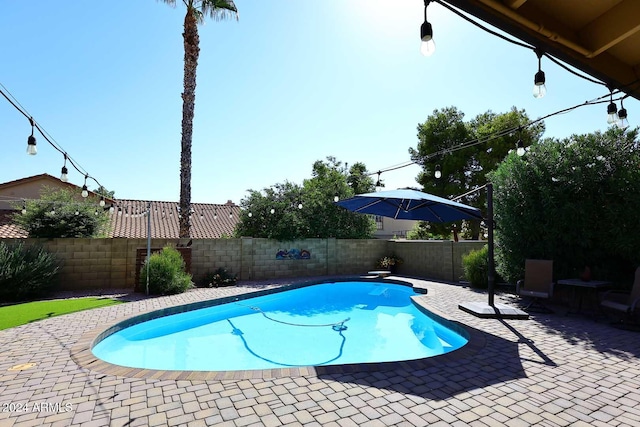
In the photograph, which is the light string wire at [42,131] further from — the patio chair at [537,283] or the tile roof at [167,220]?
the patio chair at [537,283]

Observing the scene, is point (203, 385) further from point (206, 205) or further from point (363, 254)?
point (206, 205)

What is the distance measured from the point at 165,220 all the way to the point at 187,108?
461 inches

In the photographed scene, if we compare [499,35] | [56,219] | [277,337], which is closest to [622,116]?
[499,35]

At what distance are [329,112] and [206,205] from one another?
15195 millimetres

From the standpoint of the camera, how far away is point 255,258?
43.9 ft

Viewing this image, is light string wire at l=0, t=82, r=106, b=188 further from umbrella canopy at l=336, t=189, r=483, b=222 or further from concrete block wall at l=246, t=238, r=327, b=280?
umbrella canopy at l=336, t=189, r=483, b=222

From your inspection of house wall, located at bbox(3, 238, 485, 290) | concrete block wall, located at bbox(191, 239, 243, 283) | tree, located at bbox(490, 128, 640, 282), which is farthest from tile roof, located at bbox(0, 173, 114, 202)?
Answer: tree, located at bbox(490, 128, 640, 282)

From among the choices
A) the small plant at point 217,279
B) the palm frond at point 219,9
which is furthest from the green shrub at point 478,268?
the palm frond at point 219,9

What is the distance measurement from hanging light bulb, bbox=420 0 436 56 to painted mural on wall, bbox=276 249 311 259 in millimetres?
11648

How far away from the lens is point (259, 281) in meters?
12.9

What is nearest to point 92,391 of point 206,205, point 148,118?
point 148,118

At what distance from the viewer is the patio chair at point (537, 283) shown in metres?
7.35

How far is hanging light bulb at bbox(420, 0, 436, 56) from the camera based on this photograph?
2.89m

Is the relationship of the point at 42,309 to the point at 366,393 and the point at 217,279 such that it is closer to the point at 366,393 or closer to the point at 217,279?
the point at 217,279
